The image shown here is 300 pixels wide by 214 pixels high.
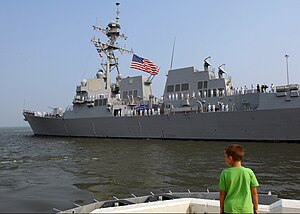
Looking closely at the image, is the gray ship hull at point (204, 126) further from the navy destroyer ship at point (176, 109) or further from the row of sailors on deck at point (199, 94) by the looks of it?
the row of sailors on deck at point (199, 94)

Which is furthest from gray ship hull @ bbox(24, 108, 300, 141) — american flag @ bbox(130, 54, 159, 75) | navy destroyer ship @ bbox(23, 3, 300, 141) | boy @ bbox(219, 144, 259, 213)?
boy @ bbox(219, 144, 259, 213)

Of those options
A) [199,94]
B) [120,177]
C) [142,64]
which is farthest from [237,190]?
[142,64]

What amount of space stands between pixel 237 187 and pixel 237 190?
0.10 ft

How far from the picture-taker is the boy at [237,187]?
293cm

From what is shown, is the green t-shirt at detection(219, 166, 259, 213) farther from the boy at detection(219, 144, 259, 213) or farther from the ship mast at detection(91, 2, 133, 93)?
the ship mast at detection(91, 2, 133, 93)

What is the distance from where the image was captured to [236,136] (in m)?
21.6

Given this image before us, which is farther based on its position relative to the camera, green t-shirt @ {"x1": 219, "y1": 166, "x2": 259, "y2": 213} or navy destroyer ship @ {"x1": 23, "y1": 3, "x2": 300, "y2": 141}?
navy destroyer ship @ {"x1": 23, "y1": 3, "x2": 300, "y2": 141}

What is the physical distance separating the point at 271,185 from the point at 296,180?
1.11m

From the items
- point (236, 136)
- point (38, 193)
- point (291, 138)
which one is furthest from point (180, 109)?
point (38, 193)

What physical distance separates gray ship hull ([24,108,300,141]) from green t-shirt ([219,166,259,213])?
1824 cm

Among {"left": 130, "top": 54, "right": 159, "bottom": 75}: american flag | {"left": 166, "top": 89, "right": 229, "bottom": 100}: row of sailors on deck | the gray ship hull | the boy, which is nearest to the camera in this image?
the boy

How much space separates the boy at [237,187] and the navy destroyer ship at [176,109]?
18197 mm

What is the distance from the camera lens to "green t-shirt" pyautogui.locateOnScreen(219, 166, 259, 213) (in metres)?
2.93

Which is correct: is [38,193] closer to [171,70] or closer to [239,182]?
[239,182]
